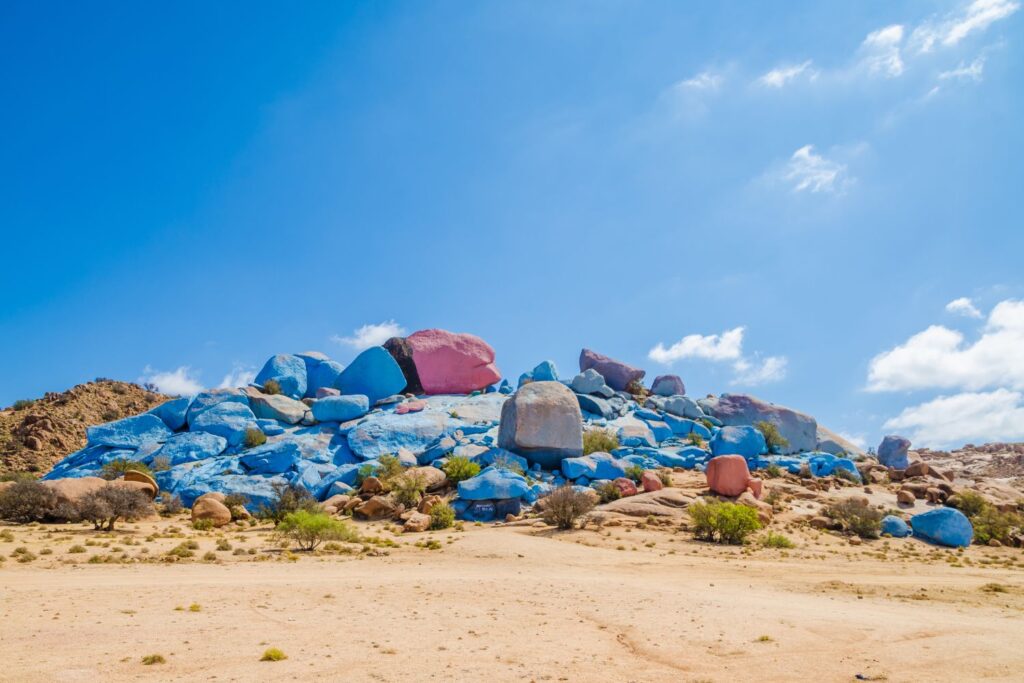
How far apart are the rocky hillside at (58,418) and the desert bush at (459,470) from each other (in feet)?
89.7

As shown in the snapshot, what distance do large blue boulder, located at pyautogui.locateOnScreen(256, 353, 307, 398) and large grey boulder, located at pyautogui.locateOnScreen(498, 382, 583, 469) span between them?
19018 mm

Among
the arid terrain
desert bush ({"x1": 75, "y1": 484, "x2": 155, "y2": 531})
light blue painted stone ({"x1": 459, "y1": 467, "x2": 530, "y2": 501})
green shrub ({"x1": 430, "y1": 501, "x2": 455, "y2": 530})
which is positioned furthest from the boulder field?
the arid terrain

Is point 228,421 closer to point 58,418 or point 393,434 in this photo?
point 393,434

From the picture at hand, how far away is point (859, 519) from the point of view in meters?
24.5

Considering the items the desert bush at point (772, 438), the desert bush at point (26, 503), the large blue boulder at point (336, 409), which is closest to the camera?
the desert bush at point (26, 503)

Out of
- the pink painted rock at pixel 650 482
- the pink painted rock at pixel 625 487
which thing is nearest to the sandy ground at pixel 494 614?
the pink painted rock at pixel 625 487

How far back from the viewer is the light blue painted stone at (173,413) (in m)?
36.6

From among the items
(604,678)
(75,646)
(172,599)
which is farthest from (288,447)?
(604,678)

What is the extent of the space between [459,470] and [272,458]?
33.5 ft

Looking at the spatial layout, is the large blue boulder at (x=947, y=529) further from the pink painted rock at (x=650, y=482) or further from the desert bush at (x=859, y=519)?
the pink painted rock at (x=650, y=482)

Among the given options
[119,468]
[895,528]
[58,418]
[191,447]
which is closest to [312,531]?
[191,447]

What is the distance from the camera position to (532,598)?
12422mm

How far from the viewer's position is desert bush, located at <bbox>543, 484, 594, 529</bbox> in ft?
74.7

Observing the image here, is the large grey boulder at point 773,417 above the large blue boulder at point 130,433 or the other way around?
above
